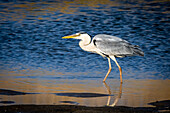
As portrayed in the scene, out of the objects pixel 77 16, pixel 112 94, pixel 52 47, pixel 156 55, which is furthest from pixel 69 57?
pixel 77 16

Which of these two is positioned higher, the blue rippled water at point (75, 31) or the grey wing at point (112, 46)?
the grey wing at point (112, 46)

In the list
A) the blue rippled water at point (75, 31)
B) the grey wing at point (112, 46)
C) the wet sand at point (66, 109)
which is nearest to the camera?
the wet sand at point (66, 109)

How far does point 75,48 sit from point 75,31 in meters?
3.91

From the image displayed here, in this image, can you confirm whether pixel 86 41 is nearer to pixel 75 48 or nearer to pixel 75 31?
pixel 75 48

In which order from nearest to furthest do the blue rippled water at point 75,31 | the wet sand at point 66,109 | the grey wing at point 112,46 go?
the wet sand at point 66,109 < the grey wing at point 112,46 < the blue rippled water at point 75,31

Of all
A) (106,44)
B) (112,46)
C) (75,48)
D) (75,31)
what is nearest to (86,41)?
(106,44)

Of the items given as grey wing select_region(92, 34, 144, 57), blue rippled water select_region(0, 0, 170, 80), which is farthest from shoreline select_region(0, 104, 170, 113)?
grey wing select_region(92, 34, 144, 57)

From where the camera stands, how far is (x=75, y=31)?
18719 millimetres

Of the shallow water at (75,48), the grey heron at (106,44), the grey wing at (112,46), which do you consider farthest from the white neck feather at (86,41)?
the shallow water at (75,48)

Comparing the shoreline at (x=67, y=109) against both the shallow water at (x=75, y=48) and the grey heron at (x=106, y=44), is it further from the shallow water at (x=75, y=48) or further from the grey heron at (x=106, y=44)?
the grey heron at (x=106, y=44)

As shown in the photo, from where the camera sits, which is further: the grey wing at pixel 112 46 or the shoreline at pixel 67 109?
the grey wing at pixel 112 46

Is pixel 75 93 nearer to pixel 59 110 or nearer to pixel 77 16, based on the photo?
pixel 59 110

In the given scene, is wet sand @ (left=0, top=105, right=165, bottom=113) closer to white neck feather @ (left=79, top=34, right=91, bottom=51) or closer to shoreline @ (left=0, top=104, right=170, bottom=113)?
shoreline @ (left=0, top=104, right=170, bottom=113)

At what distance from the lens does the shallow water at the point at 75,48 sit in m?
8.68
